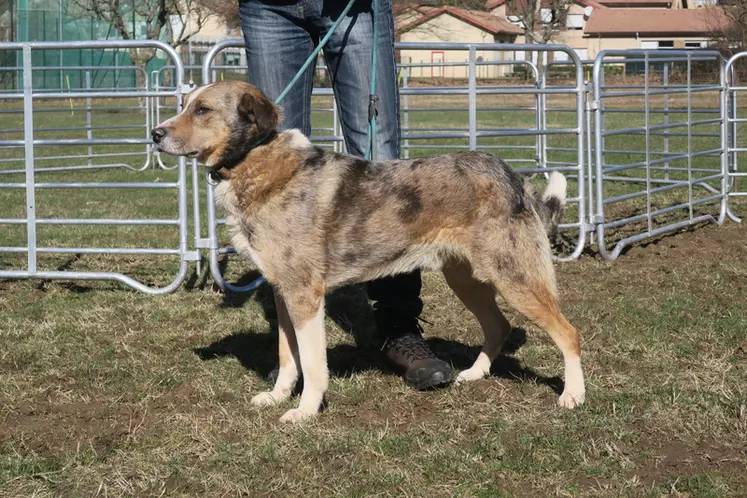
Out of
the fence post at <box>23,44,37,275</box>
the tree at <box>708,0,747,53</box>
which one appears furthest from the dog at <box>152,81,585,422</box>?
the tree at <box>708,0,747,53</box>

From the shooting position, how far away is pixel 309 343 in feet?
13.4

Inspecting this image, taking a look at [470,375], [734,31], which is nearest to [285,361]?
[470,375]

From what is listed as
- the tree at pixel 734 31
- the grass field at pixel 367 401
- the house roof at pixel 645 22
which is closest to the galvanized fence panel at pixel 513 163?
the grass field at pixel 367 401

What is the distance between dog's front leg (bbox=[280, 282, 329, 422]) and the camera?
407 centimetres

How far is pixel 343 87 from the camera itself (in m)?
4.77

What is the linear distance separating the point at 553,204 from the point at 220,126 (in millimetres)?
1638

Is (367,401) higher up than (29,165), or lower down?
lower down

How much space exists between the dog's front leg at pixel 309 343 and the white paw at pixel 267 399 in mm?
229

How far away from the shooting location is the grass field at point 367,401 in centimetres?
343

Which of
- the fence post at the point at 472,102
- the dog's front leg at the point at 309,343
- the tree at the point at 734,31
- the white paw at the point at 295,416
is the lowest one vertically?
the white paw at the point at 295,416

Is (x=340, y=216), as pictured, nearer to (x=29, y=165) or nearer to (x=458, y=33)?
(x=29, y=165)

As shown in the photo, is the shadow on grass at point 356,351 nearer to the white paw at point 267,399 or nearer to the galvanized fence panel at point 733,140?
the white paw at point 267,399

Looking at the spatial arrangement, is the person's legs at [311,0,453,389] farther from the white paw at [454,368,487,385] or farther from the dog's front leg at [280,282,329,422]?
the dog's front leg at [280,282,329,422]

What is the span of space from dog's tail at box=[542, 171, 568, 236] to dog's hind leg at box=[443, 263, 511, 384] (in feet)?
1.47
